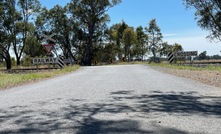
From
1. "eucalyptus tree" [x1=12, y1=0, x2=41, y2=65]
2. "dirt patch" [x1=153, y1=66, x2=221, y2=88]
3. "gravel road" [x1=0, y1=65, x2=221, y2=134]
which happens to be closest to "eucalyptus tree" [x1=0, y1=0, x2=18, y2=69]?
"eucalyptus tree" [x1=12, y1=0, x2=41, y2=65]

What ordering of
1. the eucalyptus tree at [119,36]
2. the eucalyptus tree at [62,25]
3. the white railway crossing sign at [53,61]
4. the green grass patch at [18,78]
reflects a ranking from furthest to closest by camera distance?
1. the eucalyptus tree at [119,36]
2. the eucalyptus tree at [62,25]
3. the white railway crossing sign at [53,61]
4. the green grass patch at [18,78]

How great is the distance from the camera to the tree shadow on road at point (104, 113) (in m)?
5.42

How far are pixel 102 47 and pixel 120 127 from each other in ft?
174

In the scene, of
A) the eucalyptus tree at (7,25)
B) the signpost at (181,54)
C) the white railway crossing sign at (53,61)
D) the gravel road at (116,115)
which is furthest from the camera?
the eucalyptus tree at (7,25)

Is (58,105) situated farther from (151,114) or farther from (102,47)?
(102,47)

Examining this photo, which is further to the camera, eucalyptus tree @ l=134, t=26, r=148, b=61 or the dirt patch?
eucalyptus tree @ l=134, t=26, r=148, b=61

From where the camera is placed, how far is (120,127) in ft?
18.0

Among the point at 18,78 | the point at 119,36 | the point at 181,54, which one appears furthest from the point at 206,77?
the point at 119,36

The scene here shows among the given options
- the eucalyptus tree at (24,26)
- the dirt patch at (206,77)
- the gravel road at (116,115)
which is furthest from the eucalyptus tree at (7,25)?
the gravel road at (116,115)

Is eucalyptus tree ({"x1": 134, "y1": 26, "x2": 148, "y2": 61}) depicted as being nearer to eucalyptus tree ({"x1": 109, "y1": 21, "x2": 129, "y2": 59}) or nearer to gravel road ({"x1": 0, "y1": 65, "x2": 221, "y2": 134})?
eucalyptus tree ({"x1": 109, "y1": 21, "x2": 129, "y2": 59})

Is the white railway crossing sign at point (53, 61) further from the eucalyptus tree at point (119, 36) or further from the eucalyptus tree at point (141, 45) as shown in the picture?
the eucalyptus tree at point (141, 45)

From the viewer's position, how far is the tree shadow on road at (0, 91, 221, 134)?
542 cm

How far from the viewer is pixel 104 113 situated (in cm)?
675

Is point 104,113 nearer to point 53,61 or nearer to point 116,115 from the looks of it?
point 116,115
